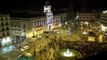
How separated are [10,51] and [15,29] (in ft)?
61.0

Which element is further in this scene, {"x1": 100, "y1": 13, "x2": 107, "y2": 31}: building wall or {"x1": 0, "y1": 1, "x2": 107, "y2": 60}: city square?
{"x1": 100, "y1": 13, "x2": 107, "y2": 31}: building wall

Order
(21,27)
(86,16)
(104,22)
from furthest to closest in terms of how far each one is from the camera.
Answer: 1. (86,16)
2. (104,22)
3. (21,27)

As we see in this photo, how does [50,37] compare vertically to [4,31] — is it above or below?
below

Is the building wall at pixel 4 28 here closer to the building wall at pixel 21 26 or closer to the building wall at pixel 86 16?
the building wall at pixel 21 26

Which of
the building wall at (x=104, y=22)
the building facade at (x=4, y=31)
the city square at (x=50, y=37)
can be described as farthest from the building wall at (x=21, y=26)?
the building wall at (x=104, y=22)

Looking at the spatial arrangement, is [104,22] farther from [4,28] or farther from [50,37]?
[4,28]

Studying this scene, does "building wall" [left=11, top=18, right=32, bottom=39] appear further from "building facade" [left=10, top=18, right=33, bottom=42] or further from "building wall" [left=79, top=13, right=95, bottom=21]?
"building wall" [left=79, top=13, right=95, bottom=21]

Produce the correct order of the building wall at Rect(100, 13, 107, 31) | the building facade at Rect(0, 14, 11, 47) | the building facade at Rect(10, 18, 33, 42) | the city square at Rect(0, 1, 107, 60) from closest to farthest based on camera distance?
1. the city square at Rect(0, 1, 107, 60)
2. the building facade at Rect(0, 14, 11, 47)
3. the building facade at Rect(10, 18, 33, 42)
4. the building wall at Rect(100, 13, 107, 31)

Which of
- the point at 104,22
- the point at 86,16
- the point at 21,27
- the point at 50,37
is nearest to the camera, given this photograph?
the point at 21,27

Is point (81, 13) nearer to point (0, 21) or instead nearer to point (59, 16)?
point (59, 16)

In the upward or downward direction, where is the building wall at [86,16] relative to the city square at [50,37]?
upward

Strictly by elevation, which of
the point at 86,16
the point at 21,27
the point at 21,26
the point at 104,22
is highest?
the point at 86,16

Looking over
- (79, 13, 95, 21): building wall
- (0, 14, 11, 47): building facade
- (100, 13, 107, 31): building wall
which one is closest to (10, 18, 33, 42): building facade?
(0, 14, 11, 47): building facade

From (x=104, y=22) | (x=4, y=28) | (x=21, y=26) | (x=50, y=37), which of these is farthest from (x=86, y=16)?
(x=4, y=28)
